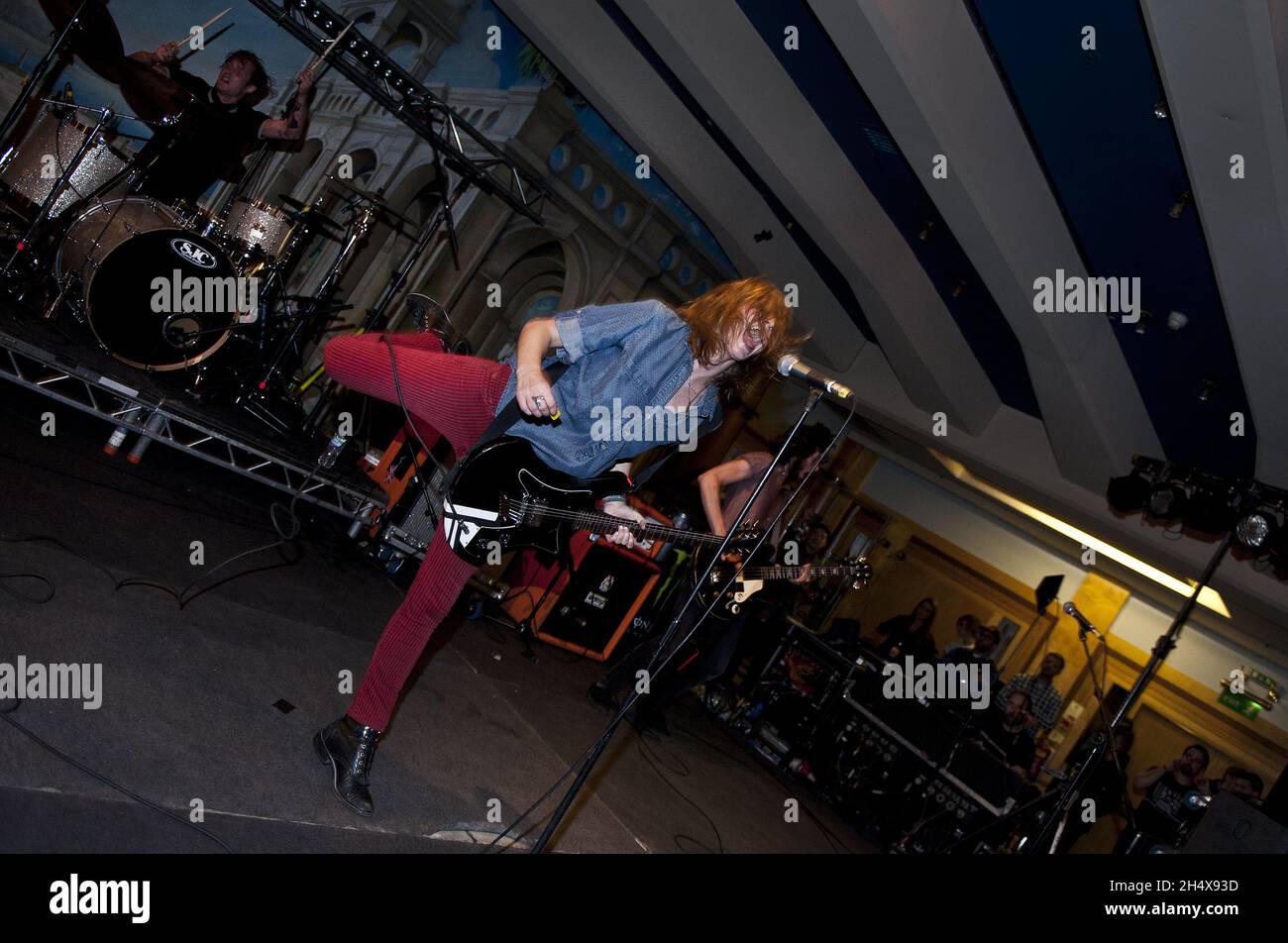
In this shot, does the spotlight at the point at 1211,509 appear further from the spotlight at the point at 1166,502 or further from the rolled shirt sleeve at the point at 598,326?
the rolled shirt sleeve at the point at 598,326

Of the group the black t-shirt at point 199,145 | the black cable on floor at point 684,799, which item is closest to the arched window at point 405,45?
the black t-shirt at point 199,145

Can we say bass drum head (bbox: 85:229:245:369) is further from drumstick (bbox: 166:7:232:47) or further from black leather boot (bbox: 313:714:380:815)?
black leather boot (bbox: 313:714:380:815)

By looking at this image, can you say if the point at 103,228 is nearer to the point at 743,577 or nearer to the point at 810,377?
the point at 810,377

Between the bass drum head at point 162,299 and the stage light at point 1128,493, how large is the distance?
6172 mm

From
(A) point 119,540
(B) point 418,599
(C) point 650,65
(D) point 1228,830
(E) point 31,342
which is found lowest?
(A) point 119,540

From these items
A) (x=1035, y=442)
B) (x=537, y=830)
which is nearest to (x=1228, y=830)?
(x=537, y=830)

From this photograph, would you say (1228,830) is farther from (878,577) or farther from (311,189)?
(878,577)

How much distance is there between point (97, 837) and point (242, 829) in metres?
0.34

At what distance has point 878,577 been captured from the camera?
11867 millimetres

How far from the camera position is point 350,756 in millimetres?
2486

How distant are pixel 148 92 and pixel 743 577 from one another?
14.8 feet

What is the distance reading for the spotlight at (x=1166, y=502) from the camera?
19.4 ft
